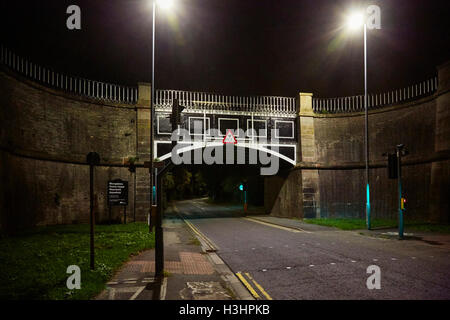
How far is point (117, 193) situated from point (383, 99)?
1930cm

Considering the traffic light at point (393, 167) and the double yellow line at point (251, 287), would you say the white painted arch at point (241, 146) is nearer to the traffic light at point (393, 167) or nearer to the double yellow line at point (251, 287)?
the traffic light at point (393, 167)

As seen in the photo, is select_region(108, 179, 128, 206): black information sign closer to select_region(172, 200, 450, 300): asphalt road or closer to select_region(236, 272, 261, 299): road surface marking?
select_region(172, 200, 450, 300): asphalt road

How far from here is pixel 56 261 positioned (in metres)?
8.29

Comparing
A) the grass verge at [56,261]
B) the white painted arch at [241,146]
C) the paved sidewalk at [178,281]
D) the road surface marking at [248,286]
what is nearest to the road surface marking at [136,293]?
the paved sidewalk at [178,281]

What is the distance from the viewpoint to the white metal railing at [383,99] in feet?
64.4

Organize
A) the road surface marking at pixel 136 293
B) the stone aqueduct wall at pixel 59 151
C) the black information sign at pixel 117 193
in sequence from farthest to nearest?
the black information sign at pixel 117 193 < the stone aqueduct wall at pixel 59 151 < the road surface marking at pixel 136 293

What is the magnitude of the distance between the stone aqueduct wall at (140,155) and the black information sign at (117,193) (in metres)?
1.71

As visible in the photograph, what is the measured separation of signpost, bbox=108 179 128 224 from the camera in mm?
17953

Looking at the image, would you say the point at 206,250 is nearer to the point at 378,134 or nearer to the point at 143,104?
the point at 143,104

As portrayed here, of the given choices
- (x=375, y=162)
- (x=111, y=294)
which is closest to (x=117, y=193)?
(x=111, y=294)

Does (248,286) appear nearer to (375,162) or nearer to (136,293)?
(136,293)

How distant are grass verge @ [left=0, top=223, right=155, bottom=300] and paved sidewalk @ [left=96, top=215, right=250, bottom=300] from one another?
382mm

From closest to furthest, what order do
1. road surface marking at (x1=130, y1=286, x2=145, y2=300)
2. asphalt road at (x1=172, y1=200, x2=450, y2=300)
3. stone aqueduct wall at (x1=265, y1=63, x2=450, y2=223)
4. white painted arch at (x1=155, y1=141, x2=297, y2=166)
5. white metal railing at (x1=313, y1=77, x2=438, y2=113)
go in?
road surface marking at (x1=130, y1=286, x2=145, y2=300), asphalt road at (x1=172, y1=200, x2=450, y2=300), stone aqueduct wall at (x1=265, y1=63, x2=450, y2=223), white metal railing at (x1=313, y1=77, x2=438, y2=113), white painted arch at (x1=155, y1=141, x2=297, y2=166)

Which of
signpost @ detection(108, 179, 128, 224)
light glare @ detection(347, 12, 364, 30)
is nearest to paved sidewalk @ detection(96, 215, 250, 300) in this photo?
signpost @ detection(108, 179, 128, 224)
